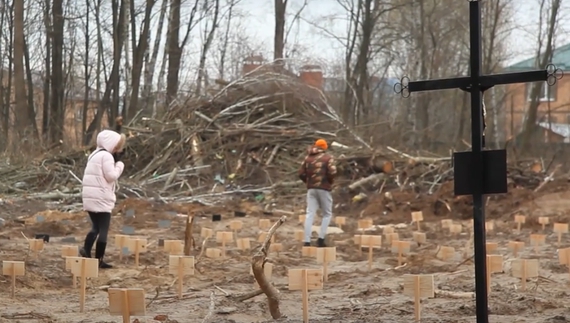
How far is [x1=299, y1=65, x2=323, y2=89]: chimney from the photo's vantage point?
29897 millimetres

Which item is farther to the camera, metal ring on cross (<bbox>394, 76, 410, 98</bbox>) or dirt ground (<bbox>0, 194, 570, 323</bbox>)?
dirt ground (<bbox>0, 194, 570, 323</bbox>)

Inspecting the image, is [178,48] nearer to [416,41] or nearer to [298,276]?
[416,41]

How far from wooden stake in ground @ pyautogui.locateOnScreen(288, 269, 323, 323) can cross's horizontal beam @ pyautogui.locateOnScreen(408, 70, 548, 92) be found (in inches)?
67.9

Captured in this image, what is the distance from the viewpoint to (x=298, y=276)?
23.7ft

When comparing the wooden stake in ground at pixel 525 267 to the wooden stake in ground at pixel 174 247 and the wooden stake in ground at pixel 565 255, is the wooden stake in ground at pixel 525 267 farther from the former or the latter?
the wooden stake in ground at pixel 174 247

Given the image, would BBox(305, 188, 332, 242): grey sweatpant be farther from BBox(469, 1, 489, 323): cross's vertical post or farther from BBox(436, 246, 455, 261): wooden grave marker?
BBox(469, 1, 489, 323): cross's vertical post

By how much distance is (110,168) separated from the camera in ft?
35.3

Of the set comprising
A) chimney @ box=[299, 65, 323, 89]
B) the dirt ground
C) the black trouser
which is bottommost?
the dirt ground

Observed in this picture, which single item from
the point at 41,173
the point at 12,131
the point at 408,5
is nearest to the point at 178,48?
the point at 12,131

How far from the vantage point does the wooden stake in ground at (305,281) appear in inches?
281

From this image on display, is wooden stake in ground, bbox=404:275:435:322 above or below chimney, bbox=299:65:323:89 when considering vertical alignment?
below

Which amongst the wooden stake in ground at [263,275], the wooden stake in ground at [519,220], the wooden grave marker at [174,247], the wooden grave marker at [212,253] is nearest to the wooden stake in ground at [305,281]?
the wooden stake in ground at [263,275]

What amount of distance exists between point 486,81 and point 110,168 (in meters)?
5.82

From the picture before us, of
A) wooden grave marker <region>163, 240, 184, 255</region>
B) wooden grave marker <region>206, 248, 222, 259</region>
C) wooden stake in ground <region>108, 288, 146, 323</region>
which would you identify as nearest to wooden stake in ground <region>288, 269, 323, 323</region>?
wooden stake in ground <region>108, 288, 146, 323</region>
